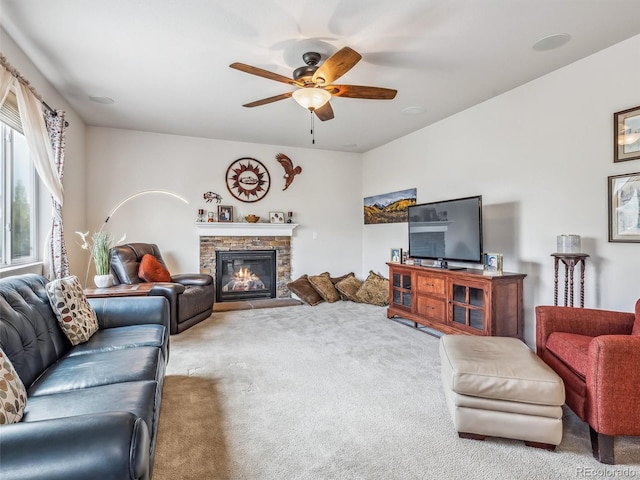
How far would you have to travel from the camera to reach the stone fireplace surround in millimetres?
5617

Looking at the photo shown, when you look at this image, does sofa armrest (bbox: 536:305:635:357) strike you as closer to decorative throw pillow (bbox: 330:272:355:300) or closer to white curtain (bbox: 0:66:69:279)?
decorative throw pillow (bbox: 330:272:355:300)

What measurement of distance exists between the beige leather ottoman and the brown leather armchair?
3044 millimetres

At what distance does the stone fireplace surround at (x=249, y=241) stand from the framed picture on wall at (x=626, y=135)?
4372mm

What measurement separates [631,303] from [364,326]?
2.51 m

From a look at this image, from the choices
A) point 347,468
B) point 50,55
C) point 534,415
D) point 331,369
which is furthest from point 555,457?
point 50,55

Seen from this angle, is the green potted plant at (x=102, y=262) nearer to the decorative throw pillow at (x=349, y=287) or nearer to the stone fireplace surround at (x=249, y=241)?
the stone fireplace surround at (x=249, y=241)

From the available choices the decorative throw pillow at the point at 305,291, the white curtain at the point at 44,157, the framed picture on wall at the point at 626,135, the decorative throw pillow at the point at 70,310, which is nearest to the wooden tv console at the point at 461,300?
the framed picture on wall at the point at 626,135

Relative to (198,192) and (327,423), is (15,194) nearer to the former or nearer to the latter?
(198,192)

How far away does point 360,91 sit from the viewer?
292 centimetres

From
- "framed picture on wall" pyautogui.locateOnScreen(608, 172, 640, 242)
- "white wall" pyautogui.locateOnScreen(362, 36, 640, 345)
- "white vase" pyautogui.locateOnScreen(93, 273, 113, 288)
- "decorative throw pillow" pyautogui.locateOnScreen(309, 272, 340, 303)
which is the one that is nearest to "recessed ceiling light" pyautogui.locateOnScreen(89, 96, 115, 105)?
"white vase" pyautogui.locateOnScreen(93, 273, 113, 288)

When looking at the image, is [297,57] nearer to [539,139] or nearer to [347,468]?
[539,139]

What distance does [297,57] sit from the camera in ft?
9.95

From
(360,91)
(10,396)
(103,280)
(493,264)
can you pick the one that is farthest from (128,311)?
(493,264)

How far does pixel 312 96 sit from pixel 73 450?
268cm
